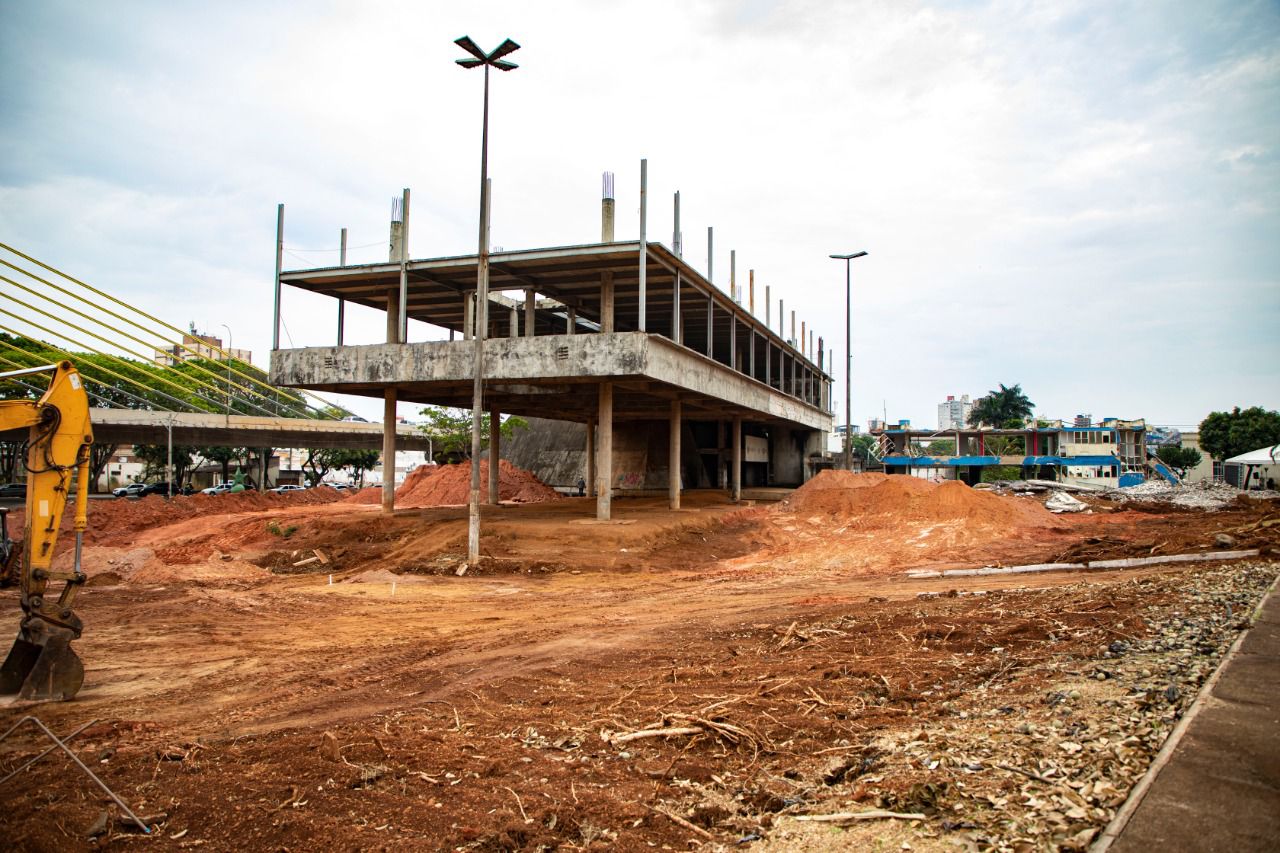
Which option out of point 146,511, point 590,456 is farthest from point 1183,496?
point 146,511

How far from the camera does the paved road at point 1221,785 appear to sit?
3.25 metres

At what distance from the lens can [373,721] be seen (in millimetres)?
6535

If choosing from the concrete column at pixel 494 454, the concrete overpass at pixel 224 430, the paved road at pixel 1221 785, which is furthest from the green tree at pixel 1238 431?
the paved road at pixel 1221 785

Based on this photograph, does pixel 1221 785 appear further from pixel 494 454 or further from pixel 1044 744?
pixel 494 454

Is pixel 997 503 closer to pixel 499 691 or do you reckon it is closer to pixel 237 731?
pixel 499 691

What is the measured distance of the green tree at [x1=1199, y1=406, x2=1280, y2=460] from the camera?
6469cm

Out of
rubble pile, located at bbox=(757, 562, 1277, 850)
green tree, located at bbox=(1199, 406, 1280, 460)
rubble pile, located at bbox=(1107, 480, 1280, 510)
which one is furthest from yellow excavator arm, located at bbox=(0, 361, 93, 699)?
green tree, located at bbox=(1199, 406, 1280, 460)

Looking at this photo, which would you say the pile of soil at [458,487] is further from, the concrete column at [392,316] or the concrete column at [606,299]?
the concrete column at [606,299]

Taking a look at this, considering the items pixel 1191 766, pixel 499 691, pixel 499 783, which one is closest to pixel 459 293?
pixel 499 691

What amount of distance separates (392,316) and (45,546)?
21.6 m

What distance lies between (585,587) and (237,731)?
410 inches

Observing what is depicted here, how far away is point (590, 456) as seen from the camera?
3975 cm

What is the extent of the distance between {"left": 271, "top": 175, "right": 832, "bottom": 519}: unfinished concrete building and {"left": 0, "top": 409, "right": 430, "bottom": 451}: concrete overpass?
54.7ft

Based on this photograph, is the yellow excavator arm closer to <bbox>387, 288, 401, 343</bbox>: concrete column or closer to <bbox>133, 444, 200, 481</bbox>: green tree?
<bbox>387, 288, 401, 343</bbox>: concrete column
